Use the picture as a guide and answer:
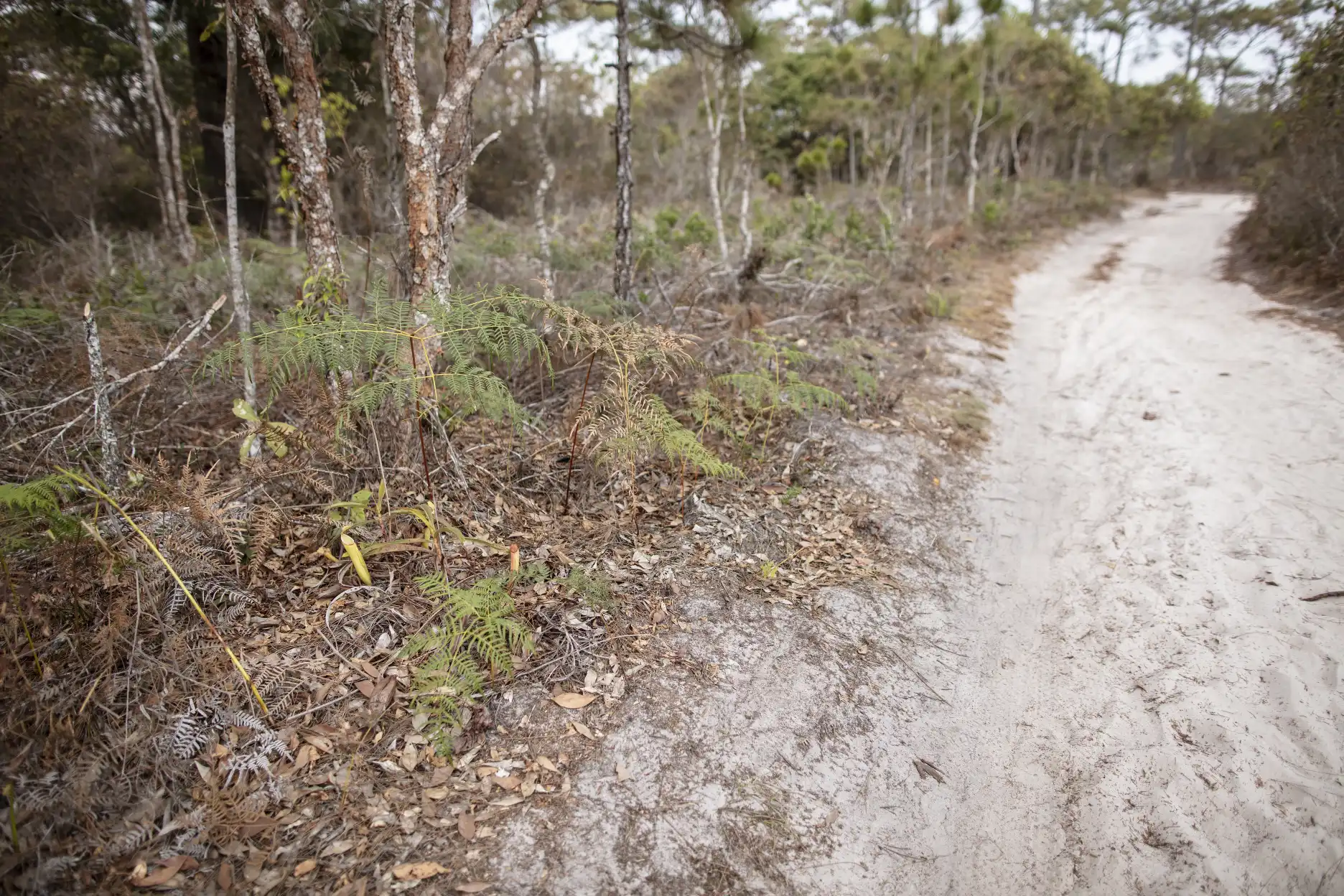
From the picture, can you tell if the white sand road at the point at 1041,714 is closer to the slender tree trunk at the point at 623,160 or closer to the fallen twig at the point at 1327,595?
the fallen twig at the point at 1327,595

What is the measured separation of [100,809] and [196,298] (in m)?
5.39

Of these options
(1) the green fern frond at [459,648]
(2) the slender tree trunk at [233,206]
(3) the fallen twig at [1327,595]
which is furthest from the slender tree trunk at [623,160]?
(3) the fallen twig at [1327,595]

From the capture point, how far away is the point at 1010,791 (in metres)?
2.84

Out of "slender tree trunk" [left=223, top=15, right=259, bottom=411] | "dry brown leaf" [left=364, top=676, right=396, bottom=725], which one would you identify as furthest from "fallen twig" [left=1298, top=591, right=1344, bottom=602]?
"slender tree trunk" [left=223, top=15, right=259, bottom=411]

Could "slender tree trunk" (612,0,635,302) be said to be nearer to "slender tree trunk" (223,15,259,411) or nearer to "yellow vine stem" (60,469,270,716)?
"slender tree trunk" (223,15,259,411)

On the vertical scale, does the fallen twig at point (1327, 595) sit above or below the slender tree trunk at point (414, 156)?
below

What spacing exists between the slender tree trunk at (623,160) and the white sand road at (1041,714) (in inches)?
114

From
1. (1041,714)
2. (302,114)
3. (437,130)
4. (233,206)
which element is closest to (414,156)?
(437,130)

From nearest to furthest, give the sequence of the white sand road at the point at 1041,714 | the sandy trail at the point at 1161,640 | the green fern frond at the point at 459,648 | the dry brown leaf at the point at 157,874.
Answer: the dry brown leaf at the point at 157,874 < the white sand road at the point at 1041,714 < the sandy trail at the point at 1161,640 < the green fern frond at the point at 459,648

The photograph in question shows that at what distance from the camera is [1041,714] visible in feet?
10.5

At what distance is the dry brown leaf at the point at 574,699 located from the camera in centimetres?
Result: 290

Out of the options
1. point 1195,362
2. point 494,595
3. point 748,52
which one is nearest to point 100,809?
point 494,595

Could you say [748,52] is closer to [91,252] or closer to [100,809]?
[91,252]

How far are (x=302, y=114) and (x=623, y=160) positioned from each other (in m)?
2.83
